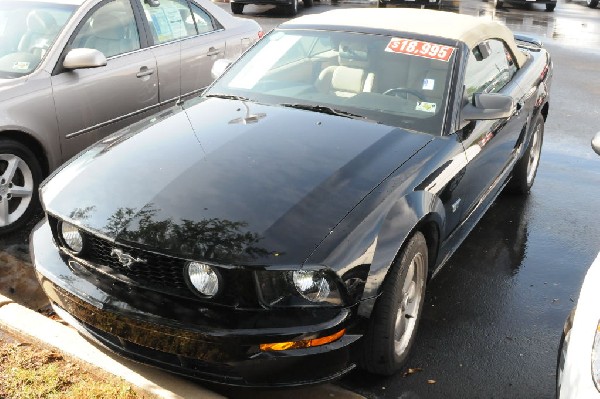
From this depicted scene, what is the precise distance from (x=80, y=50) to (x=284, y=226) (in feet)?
9.36

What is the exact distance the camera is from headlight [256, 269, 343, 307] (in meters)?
2.78

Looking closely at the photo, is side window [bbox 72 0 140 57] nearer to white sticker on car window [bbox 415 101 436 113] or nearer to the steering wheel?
the steering wheel

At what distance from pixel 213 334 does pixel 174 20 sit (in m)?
4.16

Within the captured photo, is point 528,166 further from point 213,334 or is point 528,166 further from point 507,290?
point 213,334

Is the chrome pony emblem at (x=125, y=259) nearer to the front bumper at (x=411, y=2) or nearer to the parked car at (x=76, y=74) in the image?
the parked car at (x=76, y=74)

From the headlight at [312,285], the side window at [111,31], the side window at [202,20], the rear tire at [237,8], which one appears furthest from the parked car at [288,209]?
the rear tire at [237,8]

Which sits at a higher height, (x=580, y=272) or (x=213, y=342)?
(x=213, y=342)

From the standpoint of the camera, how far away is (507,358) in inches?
143

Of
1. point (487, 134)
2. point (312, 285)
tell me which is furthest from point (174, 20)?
point (312, 285)

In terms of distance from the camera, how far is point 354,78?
4215mm

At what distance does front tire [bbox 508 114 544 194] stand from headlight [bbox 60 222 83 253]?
12.1ft

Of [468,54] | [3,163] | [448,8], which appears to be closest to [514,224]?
[468,54]

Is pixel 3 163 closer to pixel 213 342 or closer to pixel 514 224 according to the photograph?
pixel 213 342

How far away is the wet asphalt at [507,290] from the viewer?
11.3 ft
